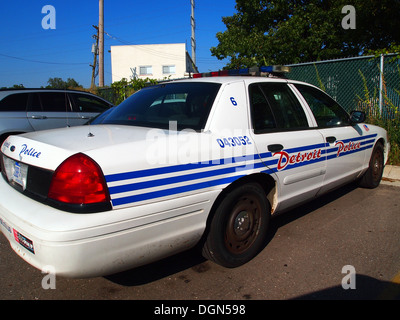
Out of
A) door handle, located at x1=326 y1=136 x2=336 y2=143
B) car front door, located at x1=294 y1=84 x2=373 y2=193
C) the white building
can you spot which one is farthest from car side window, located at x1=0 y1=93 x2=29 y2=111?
the white building

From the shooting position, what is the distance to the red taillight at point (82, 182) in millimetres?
2012

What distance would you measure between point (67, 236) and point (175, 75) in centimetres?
3642

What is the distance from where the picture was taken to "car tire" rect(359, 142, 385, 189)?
4.92m

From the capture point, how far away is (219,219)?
262cm

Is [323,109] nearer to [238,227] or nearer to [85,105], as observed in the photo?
[238,227]

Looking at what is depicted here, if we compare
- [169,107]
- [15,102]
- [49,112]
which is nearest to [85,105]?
[49,112]

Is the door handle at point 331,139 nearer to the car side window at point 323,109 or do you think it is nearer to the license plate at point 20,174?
the car side window at point 323,109

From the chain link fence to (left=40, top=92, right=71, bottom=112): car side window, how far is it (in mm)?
5507

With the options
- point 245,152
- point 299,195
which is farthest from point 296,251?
point 245,152

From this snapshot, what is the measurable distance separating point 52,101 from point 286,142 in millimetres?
5262

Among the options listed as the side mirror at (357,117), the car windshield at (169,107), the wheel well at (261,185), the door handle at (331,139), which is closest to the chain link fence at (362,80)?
the side mirror at (357,117)

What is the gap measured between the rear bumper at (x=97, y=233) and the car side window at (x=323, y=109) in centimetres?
200
